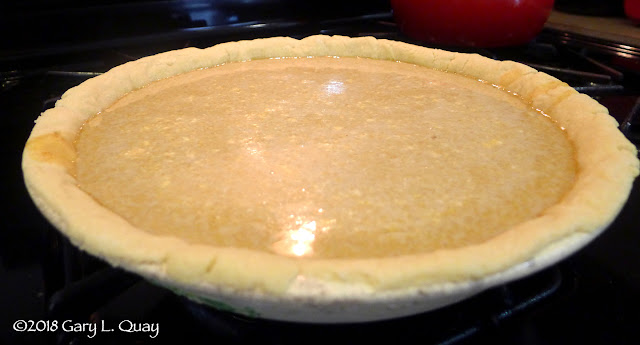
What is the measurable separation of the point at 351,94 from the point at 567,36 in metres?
1.14

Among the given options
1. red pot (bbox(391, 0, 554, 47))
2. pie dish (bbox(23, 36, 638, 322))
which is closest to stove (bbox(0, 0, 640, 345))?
pie dish (bbox(23, 36, 638, 322))

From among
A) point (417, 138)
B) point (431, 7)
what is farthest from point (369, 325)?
point (431, 7)

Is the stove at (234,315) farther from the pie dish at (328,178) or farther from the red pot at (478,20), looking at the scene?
the red pot at (478,20)

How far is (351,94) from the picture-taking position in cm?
101

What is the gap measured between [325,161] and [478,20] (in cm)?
97

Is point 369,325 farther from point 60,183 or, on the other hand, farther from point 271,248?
point 60,183

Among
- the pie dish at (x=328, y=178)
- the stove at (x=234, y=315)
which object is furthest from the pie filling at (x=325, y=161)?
the stove at (x=234, y=315)

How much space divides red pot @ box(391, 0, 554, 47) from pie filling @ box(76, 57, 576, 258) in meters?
0.45

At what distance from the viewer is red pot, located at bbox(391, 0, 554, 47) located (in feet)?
4.69

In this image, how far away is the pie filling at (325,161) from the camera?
0.59 metres

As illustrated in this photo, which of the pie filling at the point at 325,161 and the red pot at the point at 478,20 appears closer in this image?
the pie filling at the point at 325,161

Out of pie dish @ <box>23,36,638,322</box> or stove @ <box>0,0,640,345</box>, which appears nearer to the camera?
pie dish @ <box>23,36,638,322</box>

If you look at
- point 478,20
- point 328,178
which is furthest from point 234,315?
point 478,20

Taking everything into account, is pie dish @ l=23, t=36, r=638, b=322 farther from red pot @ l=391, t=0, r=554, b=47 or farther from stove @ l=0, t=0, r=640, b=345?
red pot @ l=391, t=0, r=554, b=47
